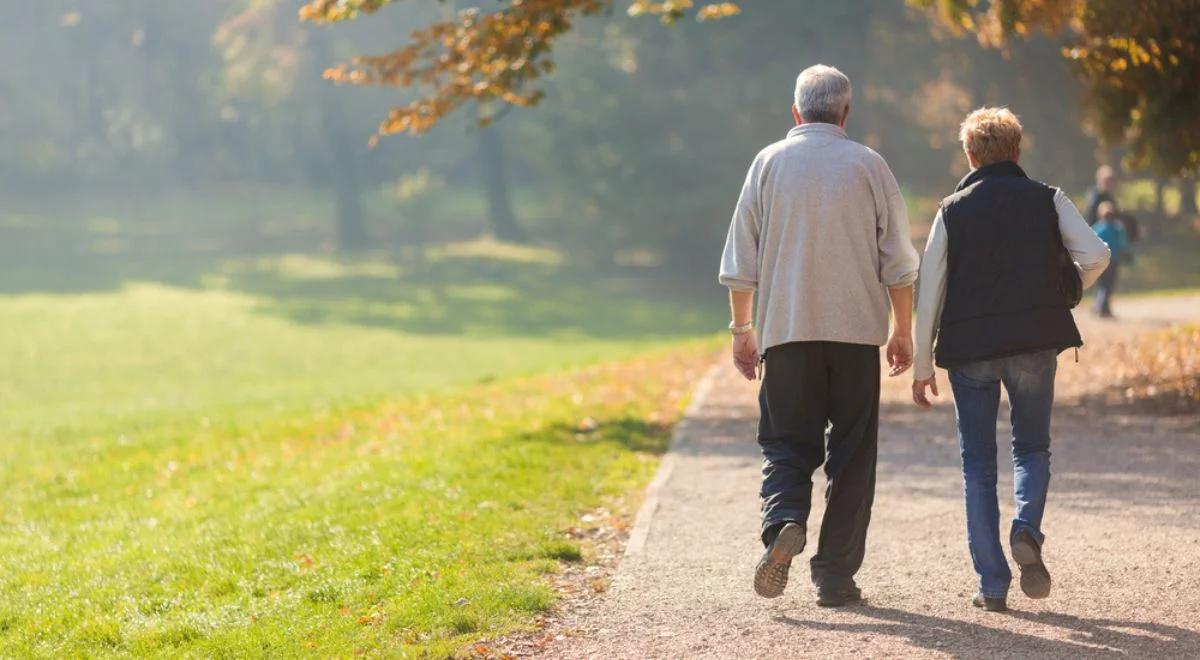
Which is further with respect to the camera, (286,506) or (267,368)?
(267,368)

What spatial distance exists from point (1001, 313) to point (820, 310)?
0.70 m

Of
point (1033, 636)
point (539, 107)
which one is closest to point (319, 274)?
point (539, 107)

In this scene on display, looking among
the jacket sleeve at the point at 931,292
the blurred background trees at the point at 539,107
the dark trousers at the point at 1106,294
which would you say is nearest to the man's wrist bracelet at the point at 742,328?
the jacket sleeve at the point at 931,292

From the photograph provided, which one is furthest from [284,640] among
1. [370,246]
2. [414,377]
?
[370,246]

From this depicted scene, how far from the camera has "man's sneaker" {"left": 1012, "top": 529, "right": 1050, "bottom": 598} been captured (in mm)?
5586

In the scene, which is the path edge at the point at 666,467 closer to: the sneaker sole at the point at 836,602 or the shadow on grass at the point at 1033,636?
the sneaker sole at the point at 836,602

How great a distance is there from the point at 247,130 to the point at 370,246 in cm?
1719

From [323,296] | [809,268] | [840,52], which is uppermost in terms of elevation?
[840,52]

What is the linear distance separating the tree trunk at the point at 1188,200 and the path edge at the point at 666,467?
28.2 meters

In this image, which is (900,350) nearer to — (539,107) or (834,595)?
(834,595)

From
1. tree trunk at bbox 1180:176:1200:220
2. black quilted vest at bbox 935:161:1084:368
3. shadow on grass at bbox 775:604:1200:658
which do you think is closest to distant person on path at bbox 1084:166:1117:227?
black quilted vest at bbox 935:161:1084:368

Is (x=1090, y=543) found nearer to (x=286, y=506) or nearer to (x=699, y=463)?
(x=699, y=463)

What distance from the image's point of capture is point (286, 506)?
978 centimetres

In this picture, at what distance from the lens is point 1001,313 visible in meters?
5.70
